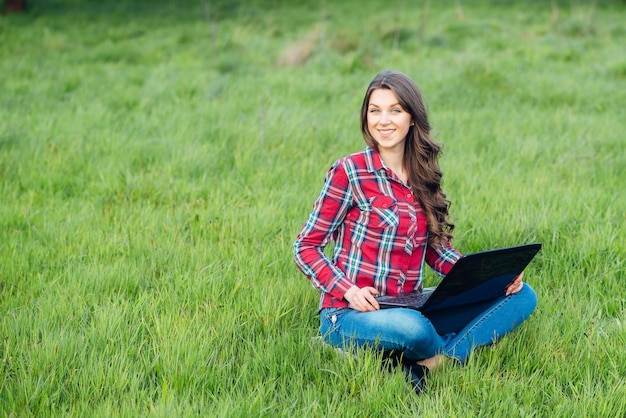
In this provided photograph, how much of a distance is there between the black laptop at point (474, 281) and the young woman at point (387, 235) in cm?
Answer: 6

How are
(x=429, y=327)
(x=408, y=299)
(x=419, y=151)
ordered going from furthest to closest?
(x=419, y=151)
(x=408, y=299)
(x=429, y=327)

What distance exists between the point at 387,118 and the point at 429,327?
870 millimetres

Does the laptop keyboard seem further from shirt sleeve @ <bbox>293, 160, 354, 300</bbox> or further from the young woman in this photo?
shirt sleeve @ <bbox>293, 160, 354, 300</bbox>

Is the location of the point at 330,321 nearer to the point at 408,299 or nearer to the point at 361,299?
the point at 361,299

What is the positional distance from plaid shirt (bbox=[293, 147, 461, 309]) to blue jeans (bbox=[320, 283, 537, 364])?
5.0 inches

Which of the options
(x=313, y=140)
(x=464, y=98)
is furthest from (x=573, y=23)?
(x=313, y=140)

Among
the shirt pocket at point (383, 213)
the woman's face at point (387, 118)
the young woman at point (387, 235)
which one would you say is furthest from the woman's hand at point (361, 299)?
the woman's face at point (387, 118)

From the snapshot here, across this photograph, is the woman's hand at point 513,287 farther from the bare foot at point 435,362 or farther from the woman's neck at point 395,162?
the woman's neck at point 395,162

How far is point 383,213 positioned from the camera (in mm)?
2803

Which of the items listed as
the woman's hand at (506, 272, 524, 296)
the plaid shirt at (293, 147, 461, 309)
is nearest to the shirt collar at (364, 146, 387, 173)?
the plaid shirt at (293, 147, 461, 309)

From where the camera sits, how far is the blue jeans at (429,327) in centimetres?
258

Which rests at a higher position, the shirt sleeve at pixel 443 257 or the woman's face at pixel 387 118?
the woman's face at pixel 387 118

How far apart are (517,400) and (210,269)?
1.63 metres

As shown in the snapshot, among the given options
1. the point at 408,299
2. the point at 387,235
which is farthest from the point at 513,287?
the point at 387,235
